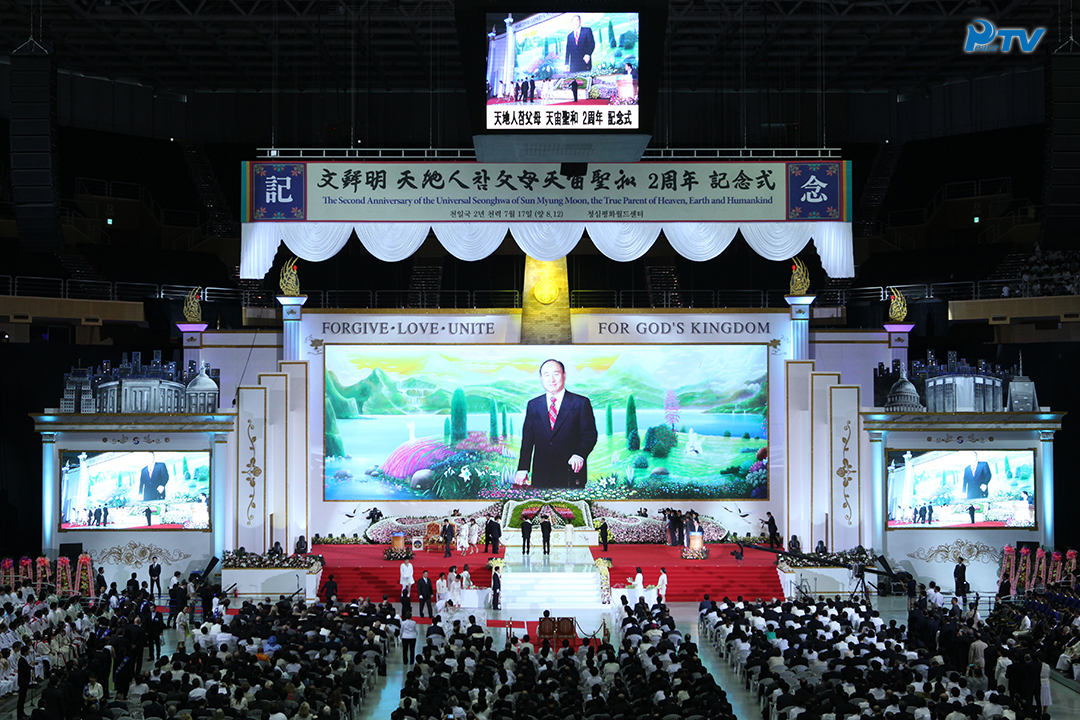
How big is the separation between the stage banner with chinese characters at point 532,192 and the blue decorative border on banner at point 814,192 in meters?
0.02

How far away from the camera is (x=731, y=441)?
30.1 meters

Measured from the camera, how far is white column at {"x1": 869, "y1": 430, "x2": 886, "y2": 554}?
2842 centimetres

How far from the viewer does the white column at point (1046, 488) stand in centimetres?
2827

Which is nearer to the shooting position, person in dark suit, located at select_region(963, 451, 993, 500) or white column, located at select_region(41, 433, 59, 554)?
white column, located at select_region(41, 433, 59, 554)

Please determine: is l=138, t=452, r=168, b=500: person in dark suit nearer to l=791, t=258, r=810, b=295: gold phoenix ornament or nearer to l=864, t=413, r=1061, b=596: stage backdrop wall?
l=791, t=258, r=810, b=295: gold phoenix ornament

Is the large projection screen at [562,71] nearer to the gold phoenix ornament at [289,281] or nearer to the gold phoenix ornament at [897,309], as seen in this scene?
the gold phoenix ornament at [289,281]

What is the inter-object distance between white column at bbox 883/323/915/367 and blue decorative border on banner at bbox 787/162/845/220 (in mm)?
6407

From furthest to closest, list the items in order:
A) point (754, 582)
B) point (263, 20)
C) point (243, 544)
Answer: point (263, 20) → point (243, 544) → point (754, 582)

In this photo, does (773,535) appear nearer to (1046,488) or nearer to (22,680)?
(1046,488)

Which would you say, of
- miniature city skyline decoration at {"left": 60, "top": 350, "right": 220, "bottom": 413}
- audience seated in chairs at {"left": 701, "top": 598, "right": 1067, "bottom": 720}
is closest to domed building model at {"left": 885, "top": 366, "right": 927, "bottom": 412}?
audience seated in chairs at {"left": 701, "top": 598, "right": 1067, "bottom": 720}

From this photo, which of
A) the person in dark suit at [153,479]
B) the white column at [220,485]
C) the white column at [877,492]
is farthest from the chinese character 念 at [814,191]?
the person in dark suit at [153,479]

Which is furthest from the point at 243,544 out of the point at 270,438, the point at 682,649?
the point at 682,649

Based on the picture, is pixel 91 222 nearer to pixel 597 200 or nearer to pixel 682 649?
pixel 597 200

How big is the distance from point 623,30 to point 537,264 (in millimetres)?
12298
